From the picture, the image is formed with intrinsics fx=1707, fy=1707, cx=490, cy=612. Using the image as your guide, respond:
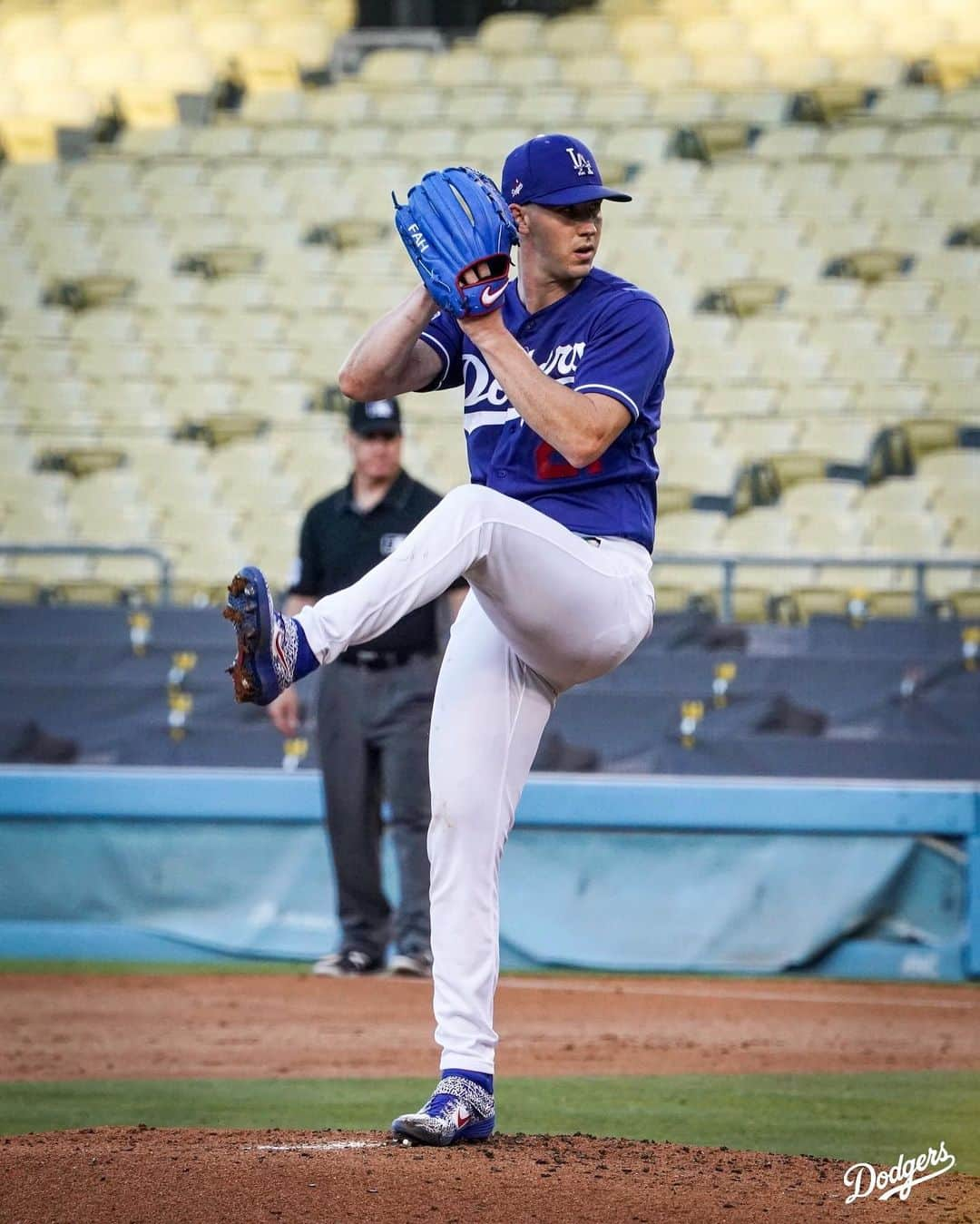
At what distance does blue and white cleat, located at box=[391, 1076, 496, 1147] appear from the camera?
316 centimetres

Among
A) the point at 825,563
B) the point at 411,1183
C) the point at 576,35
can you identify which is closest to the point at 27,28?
the point at 576,35

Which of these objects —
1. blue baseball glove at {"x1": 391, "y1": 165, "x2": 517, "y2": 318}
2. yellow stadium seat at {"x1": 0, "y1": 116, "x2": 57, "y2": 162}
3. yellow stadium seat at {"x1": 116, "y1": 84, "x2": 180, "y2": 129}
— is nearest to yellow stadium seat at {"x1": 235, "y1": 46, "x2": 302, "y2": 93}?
yellow stadium seat at {"x1": 116, "y1": 84, "x2": 180, "y2": 129}

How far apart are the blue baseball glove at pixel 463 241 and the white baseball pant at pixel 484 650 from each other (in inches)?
14.3

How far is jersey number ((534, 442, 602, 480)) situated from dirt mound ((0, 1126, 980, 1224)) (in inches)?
50.8

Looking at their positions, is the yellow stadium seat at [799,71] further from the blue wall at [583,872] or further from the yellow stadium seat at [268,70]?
the blue wall at [583,872]

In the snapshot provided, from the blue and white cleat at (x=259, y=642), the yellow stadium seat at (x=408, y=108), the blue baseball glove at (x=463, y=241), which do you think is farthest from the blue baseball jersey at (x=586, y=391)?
the yellow stadium seat at (x=408, y=108)

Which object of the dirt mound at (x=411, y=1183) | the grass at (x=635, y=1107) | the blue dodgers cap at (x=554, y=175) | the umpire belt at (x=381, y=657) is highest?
the blue dodgers cap at (x=554, y=175)

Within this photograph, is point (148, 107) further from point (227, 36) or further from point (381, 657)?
point (381, 657)

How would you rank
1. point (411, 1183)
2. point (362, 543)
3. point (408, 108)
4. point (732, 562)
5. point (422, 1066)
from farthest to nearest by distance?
point (408, 108)
point (732, 562)
point (362, 543)
point (422, 1066)
point (411, 1183)

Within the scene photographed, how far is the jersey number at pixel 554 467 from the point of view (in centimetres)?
336

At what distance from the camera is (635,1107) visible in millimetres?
4250

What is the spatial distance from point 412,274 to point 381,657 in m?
7.27

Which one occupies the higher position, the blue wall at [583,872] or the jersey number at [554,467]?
the jersey number at [554,467]

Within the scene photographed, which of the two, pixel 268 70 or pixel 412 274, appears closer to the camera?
pixel 412 274
